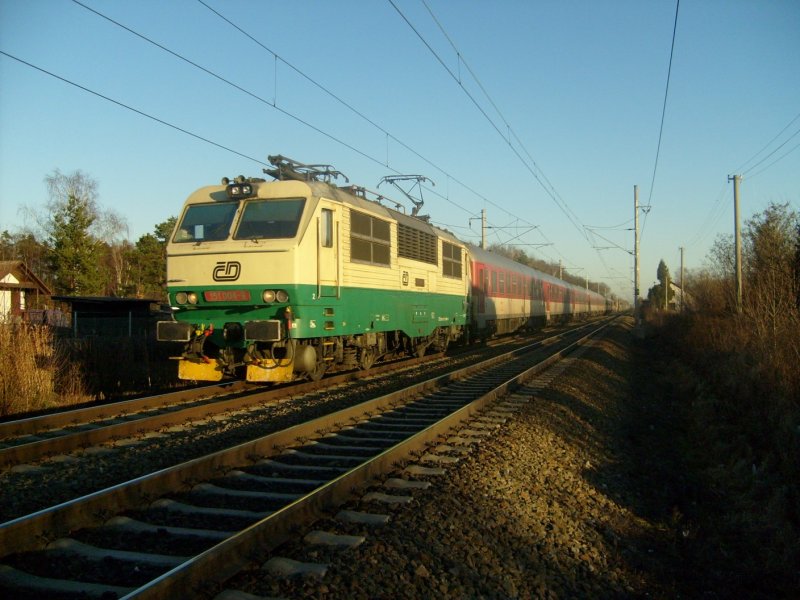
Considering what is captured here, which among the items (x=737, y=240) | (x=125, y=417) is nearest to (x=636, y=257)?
(x=737, y=240)

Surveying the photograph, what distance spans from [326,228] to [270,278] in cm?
133

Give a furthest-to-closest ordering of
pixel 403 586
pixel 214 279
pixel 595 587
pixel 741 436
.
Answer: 1. pixel 214 279
2. pixel 741 436
3. pixel 595 587
4. pixel 403 586

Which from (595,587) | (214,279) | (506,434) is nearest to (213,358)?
(214,279)

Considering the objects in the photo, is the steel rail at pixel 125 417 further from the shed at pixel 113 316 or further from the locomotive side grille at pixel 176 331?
the shed at pixel 113 316

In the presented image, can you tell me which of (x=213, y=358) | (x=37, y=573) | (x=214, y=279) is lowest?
(x=37, y=573)

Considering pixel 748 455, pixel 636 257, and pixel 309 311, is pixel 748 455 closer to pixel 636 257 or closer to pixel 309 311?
pixel 309 311

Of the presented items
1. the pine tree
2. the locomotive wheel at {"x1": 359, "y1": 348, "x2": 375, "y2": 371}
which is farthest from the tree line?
the locomotive wheel at {"x1": 359, "y1": 348, "x2": 375, "y2": 371}

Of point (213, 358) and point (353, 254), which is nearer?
point (213, 358)

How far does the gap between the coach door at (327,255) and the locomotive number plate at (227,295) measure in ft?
3.87

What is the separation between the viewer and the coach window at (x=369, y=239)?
11133mm

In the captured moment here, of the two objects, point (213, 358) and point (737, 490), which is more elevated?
point (213, 358)

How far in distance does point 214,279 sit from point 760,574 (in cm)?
822

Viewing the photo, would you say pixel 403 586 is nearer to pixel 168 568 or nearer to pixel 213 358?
pixel 168 568

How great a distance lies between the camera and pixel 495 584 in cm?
376
